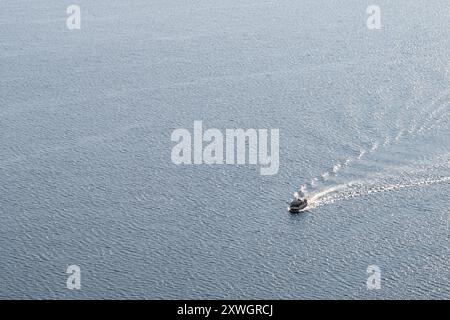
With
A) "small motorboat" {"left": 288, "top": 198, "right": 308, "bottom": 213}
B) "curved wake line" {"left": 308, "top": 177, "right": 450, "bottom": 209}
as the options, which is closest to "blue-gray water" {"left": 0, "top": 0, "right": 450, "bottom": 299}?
"curved wake line" {"left": 308, "top": 177, "right": 450, "bottom": 209}

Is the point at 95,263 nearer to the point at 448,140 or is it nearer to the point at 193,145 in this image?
the point at 193,145

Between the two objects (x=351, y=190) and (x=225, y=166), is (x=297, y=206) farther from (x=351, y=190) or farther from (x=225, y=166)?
(x=225, y=166)

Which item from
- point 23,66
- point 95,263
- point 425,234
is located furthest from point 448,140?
point 23,66

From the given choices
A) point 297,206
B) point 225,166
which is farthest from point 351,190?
point 225,166

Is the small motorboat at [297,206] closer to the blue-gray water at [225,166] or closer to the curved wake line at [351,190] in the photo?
the blue-gray water at [225,166]

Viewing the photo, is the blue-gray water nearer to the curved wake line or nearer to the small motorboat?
the curved wake line

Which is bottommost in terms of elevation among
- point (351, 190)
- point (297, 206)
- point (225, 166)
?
point (297, 206)
